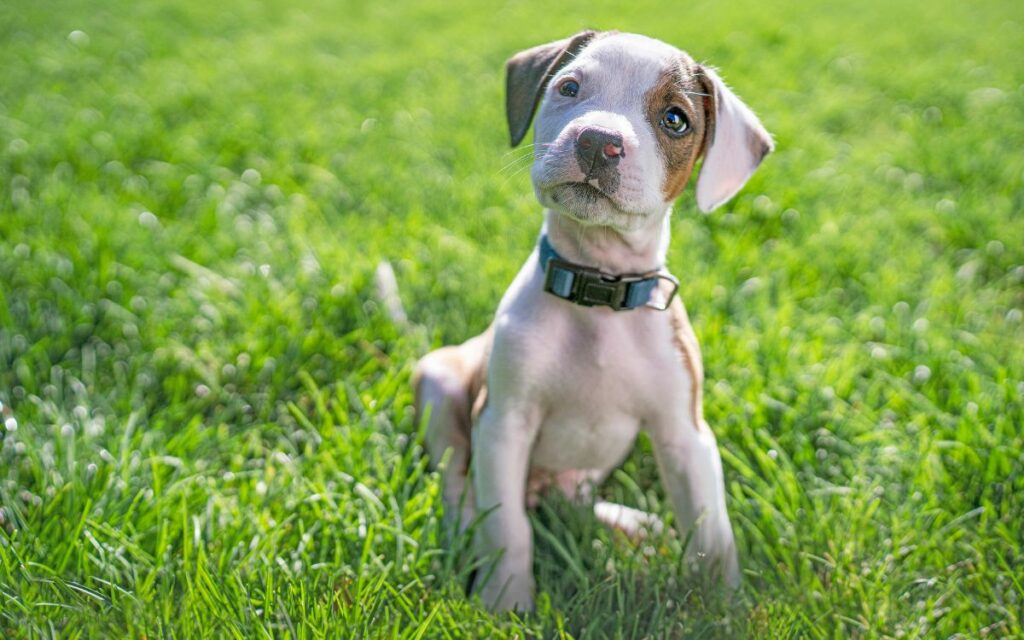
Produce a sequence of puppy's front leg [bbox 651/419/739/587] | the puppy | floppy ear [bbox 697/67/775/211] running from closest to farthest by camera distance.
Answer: the puppy
floppy ear [bbox 697/67/775/211]
puppy's front leg [bbox 651/419/739/587]

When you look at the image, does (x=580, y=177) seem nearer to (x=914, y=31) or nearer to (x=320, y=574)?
(x=320, y=574)

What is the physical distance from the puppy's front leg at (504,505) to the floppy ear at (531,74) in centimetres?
76

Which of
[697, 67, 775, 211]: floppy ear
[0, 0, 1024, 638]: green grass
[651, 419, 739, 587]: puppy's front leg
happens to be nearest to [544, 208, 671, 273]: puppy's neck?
[697, 67, 775, 211]: floppy ear

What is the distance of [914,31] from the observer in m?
9.20

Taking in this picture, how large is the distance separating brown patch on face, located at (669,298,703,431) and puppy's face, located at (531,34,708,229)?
1.22ft

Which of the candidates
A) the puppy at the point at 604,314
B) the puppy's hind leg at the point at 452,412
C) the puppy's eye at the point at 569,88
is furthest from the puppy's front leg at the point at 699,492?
the puppy's eye at the point at 569,88

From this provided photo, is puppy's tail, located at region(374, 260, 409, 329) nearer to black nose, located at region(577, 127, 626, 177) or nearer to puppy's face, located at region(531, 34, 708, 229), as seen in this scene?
puppy's face, located at region(531, 34, 708, 229)

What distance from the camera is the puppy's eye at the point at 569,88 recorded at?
2359mm

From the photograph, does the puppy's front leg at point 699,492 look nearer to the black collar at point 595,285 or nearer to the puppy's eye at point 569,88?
the black collar at point 595,285

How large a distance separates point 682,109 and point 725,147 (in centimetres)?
18

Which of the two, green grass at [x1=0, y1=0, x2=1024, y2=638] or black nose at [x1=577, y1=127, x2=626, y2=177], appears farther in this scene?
green grass at [x1=0, y1=0, x2=1024, y2=638]

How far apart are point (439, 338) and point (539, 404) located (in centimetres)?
116

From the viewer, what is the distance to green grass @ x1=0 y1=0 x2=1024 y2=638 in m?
2.49

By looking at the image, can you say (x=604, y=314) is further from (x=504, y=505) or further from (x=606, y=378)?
(x=504, y=505)
